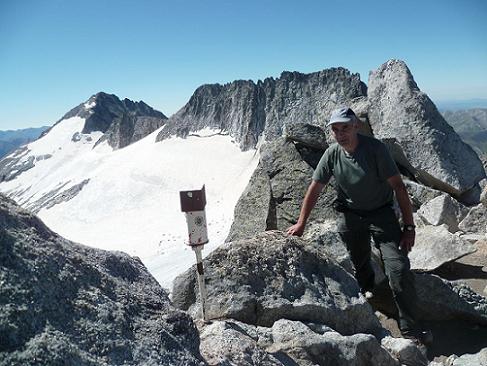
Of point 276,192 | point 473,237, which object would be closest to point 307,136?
point 276,192

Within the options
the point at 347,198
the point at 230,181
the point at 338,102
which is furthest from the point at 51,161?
the point at 347,198

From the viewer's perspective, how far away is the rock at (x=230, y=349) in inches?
154

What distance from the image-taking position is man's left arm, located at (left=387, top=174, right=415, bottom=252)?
19.1 ft

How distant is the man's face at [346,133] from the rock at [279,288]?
5.18 feet

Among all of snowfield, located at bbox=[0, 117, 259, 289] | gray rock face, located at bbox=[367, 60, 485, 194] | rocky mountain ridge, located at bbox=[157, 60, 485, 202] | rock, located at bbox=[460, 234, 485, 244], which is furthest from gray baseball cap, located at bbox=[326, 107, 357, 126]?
snowfield, located at bbox=[0, 117, 259, 289]

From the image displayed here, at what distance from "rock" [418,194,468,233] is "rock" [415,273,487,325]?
21.3 feet

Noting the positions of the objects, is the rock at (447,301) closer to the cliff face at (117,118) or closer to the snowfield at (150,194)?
the snowfield at (150,194)

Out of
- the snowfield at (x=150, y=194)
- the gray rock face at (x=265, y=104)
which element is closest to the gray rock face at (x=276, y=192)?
the snowfield at (x=150, y=194)

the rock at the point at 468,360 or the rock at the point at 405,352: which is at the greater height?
the rock at the point at 405,352

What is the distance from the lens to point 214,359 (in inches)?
150

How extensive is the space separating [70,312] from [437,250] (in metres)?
8.22

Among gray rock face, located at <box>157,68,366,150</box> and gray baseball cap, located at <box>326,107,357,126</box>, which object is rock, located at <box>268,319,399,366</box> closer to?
gray baseball cap, located at <box>326,107,357,126</box>

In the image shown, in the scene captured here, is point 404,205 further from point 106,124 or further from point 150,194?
point 106,124

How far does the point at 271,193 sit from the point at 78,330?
30.8 ft
